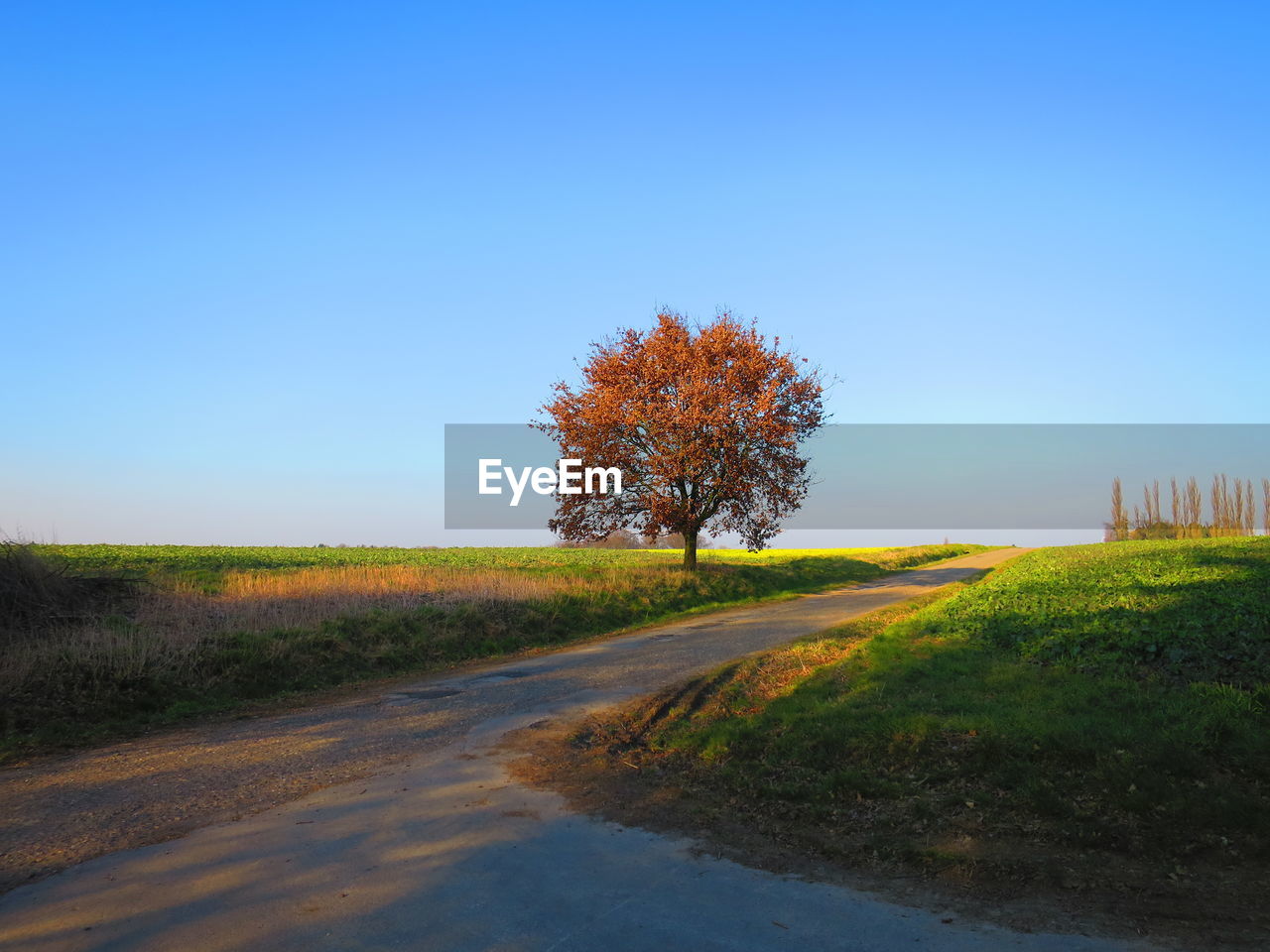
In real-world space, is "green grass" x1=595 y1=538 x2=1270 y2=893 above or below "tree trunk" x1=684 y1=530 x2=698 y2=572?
below

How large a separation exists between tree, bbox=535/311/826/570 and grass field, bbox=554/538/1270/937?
17.7 meters

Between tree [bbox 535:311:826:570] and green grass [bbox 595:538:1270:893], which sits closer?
green grass [bbox 595:538:1270:893]

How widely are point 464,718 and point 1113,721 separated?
25.0 ft

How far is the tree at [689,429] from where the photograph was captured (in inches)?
1175

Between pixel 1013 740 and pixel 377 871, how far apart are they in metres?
5.79

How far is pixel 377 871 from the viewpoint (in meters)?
5.81

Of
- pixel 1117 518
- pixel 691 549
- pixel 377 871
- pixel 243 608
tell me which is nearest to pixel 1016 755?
pixel 377 871

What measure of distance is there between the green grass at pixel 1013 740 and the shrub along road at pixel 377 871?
1314mm

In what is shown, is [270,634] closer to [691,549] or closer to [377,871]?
[377,871]

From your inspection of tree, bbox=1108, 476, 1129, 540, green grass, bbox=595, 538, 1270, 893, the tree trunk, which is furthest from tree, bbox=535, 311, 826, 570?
tree, bbox=1108, 476, 1129, 540

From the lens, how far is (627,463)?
1242 inches

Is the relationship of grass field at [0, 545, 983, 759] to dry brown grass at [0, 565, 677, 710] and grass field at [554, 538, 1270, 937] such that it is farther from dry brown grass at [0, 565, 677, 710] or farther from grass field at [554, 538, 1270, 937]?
grass field at [554, 538, 1270, 937]

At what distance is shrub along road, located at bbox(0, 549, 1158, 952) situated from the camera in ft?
16.1

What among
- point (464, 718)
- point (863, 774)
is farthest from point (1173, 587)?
point (464, 718)
